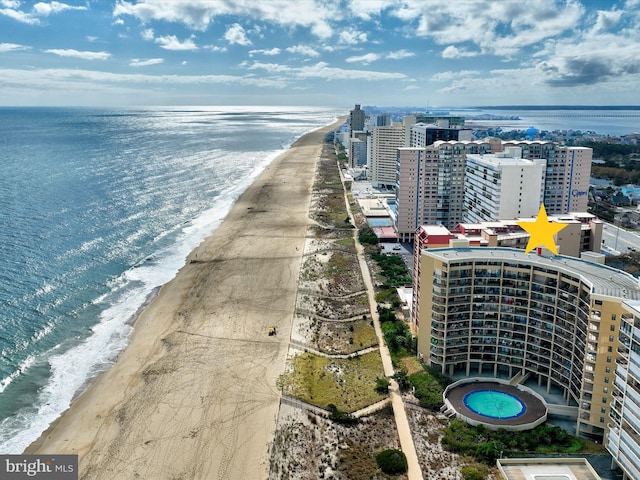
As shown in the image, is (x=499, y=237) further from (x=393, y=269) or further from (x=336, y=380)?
(x=393, y=269)

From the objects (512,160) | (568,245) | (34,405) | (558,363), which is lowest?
(34,405)

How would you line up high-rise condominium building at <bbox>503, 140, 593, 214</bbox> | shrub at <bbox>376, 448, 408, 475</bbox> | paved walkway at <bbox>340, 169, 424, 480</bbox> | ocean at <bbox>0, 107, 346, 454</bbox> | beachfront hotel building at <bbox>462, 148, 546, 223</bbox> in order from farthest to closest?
high-rise condominium building at <bbox>503, 140, 593, 214</bbox>, beachfront hotel building at <bbox>462, 148, 546, 223</bbox>, ocean at <bbox>0, 107, 346, 454</bbox>, paved walkway at <bbox>340, 169, 424, 480</bbox>, shrub at <bbox>376, 448, 408, 475</bbox>

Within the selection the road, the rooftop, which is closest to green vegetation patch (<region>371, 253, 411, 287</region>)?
the rooftop

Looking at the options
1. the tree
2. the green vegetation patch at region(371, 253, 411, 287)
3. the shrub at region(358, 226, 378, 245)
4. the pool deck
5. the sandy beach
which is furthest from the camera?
the shrub at region(358, 226, 378, 245)

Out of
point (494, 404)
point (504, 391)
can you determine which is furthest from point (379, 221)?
point (494, 404)

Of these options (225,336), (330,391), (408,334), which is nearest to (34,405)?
(225,336)

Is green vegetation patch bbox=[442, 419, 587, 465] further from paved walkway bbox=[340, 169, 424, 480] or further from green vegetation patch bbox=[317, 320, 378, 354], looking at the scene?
green vegetation patch bbox=[317, 320, 378, 354]

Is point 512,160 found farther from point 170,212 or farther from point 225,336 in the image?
point 170,212
